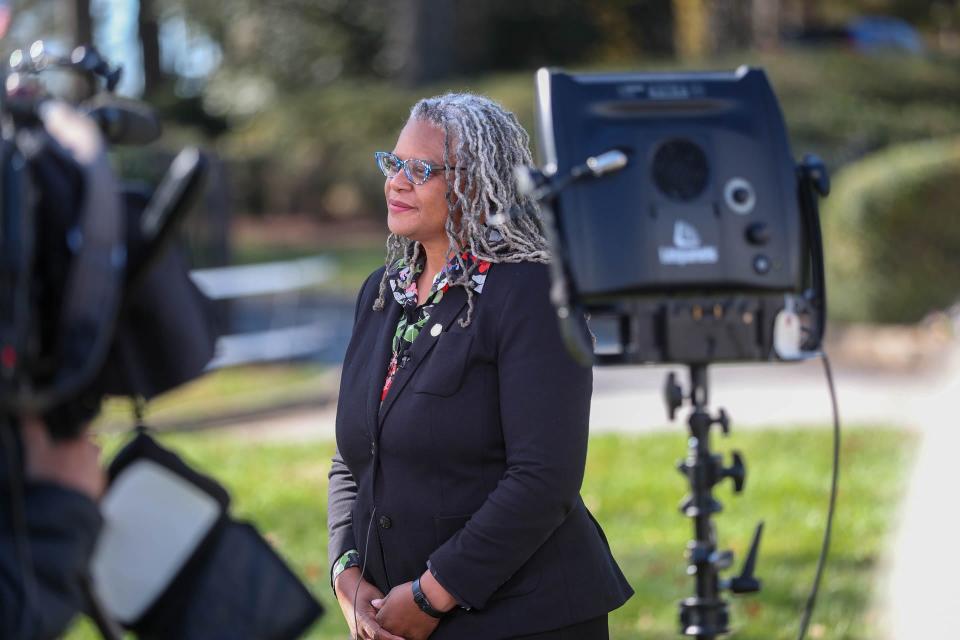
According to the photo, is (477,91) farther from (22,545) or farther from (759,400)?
(22,545)

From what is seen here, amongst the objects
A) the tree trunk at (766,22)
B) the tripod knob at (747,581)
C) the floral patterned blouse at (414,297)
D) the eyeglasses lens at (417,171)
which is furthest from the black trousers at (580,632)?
the tree trunk at (766,22)

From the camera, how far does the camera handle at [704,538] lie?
3.26 metres

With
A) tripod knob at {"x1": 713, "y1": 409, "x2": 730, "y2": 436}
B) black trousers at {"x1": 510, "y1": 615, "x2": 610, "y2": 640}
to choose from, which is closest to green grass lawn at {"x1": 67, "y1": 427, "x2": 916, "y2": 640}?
tripod knob at {"x1": 713, "y1": 409, "x2": 730, "y2": 436}

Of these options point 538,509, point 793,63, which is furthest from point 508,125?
point 793,63

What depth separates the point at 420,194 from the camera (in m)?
3.09

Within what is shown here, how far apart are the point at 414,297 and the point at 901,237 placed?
947 centimetres

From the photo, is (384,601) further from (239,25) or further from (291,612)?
(239,25)

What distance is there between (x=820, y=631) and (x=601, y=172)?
3.29 metres

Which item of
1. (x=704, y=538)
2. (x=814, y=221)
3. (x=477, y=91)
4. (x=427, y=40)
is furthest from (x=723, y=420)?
(x=427, y=40)

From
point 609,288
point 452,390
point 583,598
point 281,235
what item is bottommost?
point 281,235

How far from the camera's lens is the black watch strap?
9.60 ft

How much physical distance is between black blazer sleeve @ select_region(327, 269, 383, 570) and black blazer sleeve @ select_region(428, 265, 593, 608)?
0.41 meters

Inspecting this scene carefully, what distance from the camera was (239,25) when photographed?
31.7 metres

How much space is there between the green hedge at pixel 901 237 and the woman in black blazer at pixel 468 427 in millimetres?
9200
